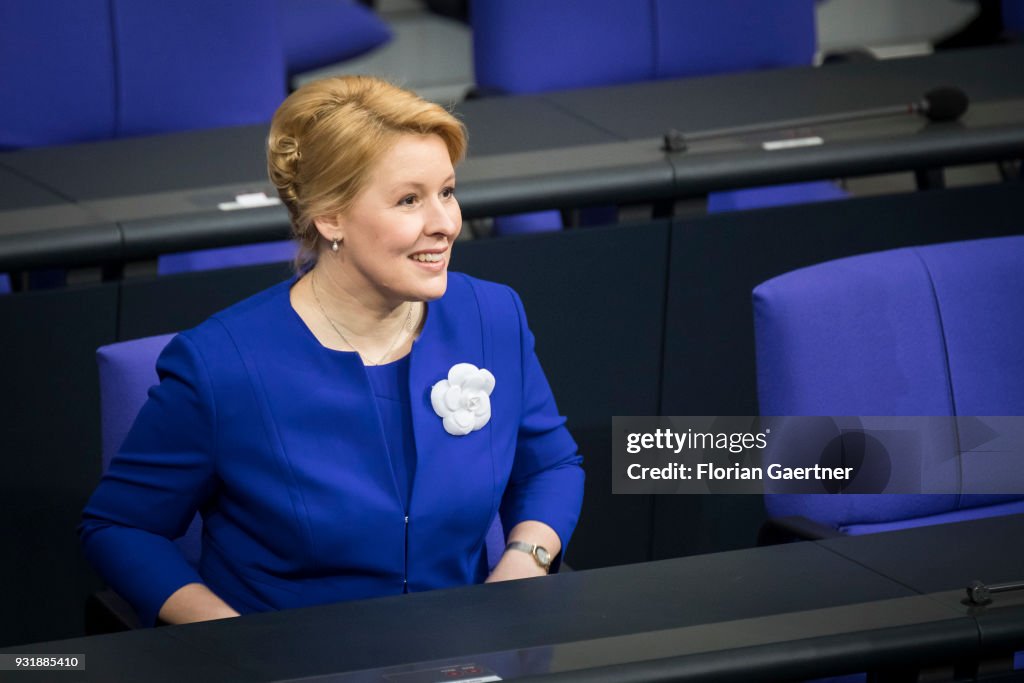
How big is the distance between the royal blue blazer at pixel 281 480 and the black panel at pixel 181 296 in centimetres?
60

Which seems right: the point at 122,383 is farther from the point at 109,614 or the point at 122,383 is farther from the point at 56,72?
the point at 56,72

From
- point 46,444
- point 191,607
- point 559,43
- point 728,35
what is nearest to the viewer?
point 191,607

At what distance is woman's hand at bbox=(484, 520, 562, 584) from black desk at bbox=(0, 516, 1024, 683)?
24 centimetres

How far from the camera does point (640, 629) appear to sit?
1.45m

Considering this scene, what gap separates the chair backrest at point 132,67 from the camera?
3074 mm

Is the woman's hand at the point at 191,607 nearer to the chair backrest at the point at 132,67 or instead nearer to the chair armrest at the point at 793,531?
the chair armrest at the point at 793,531

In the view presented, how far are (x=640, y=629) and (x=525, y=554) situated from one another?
430 mm

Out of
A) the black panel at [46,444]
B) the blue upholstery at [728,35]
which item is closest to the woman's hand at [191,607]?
the black panel at [46,444]

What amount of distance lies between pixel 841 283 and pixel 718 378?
0.68 m

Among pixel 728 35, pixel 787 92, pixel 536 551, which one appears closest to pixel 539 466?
pixel 536 551

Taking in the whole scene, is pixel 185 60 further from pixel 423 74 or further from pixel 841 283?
pixel 423 74

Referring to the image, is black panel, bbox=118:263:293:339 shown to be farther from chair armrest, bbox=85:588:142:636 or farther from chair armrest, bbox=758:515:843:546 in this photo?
chair armrest, bbox=758:515:843:546

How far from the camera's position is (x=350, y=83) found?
177cm

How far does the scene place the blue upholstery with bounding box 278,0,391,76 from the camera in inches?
156
